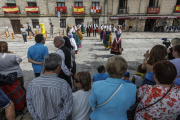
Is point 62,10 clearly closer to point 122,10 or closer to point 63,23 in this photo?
point 63,23

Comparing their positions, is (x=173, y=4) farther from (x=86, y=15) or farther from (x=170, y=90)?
(x=170, y=90)

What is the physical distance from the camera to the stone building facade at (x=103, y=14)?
62.4ft

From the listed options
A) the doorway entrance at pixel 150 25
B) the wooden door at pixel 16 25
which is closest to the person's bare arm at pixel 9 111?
the wooden door at pixel 16 25

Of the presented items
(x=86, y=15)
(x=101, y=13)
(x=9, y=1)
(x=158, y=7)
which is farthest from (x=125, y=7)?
(x=9, y=1)

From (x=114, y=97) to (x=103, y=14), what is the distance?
20.7 meters

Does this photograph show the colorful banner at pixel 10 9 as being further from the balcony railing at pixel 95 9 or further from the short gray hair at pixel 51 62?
the short gray hair at pixel 51 62

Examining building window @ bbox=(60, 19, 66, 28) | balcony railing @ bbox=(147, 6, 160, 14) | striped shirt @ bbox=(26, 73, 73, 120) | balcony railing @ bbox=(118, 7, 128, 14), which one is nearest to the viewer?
striped shirt @ bbox=(26, 73, 73, 120)

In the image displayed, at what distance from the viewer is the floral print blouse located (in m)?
1.20

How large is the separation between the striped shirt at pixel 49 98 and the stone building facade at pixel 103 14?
20.1 metres

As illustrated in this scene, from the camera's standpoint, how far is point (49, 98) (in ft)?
4.41

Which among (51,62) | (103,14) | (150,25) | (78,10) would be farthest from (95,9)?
(51,62)

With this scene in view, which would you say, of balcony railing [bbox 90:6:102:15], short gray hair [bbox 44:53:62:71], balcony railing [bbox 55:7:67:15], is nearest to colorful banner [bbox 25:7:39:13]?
balcony railing [bbox 55:7:67:15]

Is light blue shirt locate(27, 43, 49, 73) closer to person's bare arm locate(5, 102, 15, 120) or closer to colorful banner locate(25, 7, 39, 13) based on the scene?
person's bare arm locate(5, 102, 15, 120)

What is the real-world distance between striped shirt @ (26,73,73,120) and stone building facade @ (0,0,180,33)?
20.1 m
